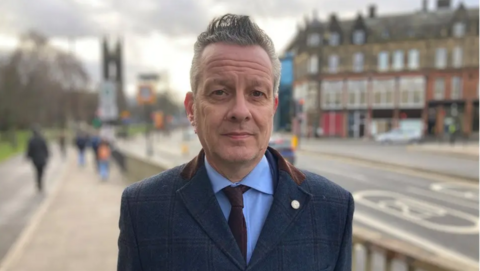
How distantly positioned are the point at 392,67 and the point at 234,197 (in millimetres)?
1797

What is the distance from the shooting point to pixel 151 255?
1290 millimetres

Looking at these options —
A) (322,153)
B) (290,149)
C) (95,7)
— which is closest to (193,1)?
(95,7)

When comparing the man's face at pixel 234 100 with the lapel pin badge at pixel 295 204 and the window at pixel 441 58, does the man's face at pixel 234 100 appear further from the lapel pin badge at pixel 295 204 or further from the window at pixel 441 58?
the window at pixel 441 58

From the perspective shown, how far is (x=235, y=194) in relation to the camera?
1302 millimetres

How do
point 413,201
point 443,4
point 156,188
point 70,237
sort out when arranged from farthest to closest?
1. point 70,237
2. point 413,201
3. point 443,4
4. point 156,188

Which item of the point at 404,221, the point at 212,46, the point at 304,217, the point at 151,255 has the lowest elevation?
the point at 404,221

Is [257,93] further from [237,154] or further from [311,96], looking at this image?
[311,96]

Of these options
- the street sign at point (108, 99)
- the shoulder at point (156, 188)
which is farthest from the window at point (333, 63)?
the street sign at point (108, 99)

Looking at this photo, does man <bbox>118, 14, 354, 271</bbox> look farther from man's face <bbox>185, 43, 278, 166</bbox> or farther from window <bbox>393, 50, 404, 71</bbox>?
window <bbox>393, 50, 404, 71</bbox>

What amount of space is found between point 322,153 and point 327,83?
0.56 meters

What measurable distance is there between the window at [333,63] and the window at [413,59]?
464mm

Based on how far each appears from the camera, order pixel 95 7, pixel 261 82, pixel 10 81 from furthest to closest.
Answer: pixel 10 81 < pixel 95 7 < pixel 261 82

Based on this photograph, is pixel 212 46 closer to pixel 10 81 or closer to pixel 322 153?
pixel 322 153

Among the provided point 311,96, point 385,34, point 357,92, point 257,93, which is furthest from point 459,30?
point 257,93
